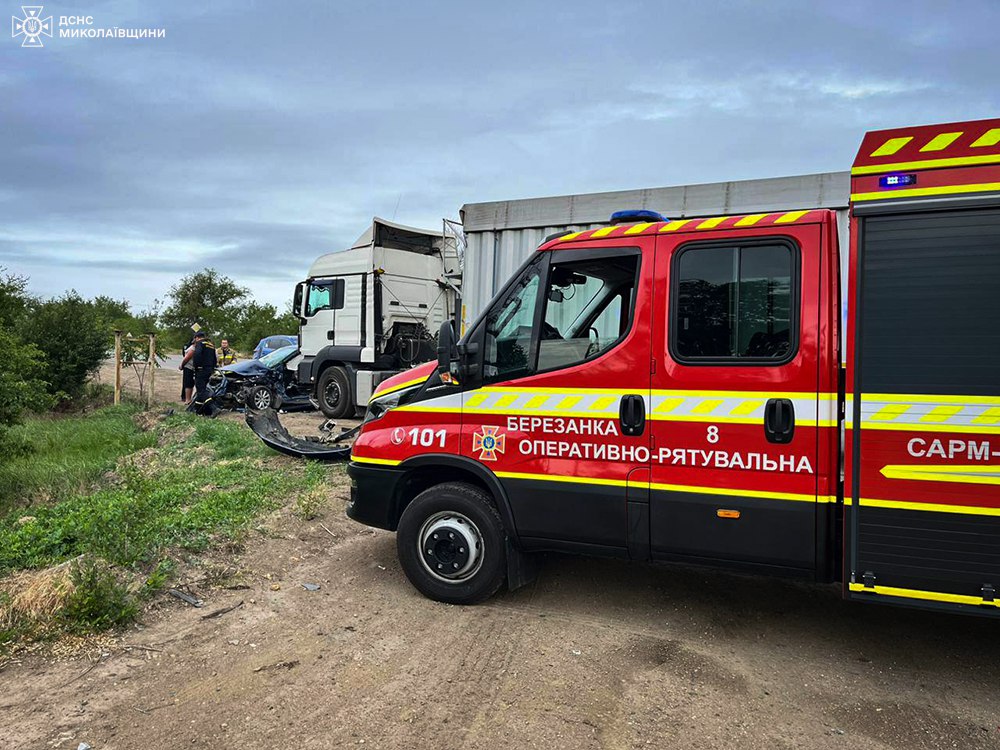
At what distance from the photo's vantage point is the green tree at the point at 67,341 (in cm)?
1722

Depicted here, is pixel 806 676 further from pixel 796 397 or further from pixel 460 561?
pixel 460 561

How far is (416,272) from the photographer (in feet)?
47.9

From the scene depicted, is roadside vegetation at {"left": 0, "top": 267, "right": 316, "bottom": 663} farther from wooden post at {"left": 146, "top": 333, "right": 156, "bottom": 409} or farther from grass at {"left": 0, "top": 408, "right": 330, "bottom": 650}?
wooden post at {"left": 146, "top": 333, "right": 156, "bottom": 409}

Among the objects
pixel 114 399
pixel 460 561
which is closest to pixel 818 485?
pixel 460 561

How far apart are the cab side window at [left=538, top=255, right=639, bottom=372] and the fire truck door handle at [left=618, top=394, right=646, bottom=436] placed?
0.33 meters

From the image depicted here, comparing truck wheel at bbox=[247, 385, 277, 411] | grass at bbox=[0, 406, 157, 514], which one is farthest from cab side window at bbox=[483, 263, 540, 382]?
truck wheel at bbox=[247, 385, 277, 411]

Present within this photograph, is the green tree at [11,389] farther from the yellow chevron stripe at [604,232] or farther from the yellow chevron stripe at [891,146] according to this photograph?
the yellow chevron stripe at [891,146]

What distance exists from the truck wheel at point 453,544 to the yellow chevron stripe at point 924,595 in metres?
1.98

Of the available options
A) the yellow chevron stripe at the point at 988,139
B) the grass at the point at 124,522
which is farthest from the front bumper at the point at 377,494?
the yellow chevron stripe at the point at 988,139

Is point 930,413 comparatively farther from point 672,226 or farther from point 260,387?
point 260,387

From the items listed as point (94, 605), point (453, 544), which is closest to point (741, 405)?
point (453, 544)

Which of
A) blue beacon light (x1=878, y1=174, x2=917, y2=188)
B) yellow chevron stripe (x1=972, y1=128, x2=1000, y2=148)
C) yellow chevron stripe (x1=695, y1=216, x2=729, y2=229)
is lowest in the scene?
yellow chevron stripe (x1=695, y1=216, x2=729, y2=229)

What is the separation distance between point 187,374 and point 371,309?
5333 mm

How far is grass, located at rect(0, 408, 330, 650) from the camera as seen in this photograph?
13.7ft
